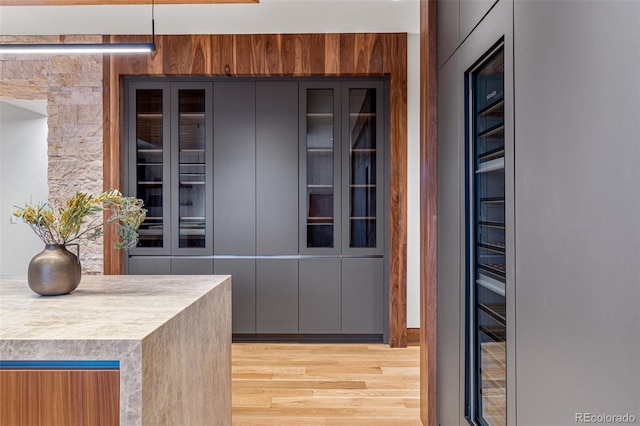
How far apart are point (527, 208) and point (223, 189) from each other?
2.94 meters

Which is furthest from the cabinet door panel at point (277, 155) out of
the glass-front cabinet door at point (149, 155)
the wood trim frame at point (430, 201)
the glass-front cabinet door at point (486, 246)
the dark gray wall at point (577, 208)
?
the dark gray wall at point (577, 208)

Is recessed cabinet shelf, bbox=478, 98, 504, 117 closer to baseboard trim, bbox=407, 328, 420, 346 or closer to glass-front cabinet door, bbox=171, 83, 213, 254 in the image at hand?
baseboard trim, bbox=407, 328, 420, 346

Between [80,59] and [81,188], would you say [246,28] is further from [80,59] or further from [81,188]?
[81,188]

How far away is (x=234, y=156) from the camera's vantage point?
3754 mm

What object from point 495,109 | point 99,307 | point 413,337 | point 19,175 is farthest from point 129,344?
point 19,175

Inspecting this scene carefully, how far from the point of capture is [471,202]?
5.50 feet

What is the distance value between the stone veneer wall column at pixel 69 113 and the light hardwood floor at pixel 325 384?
2034 millimetres

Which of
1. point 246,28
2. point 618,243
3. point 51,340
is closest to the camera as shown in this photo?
point 618,243

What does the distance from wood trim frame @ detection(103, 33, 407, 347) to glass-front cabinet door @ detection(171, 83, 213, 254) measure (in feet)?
0.71

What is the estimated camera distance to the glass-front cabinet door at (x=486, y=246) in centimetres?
143

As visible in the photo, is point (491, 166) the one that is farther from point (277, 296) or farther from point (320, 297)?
point (277, 296)

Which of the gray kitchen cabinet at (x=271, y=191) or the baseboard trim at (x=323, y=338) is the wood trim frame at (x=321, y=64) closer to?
the gray kitchen cabinet at (x=271, y=191)

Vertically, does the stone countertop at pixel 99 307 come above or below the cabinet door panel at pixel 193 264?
above

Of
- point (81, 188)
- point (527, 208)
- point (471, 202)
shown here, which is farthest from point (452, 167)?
point (81, 188)
